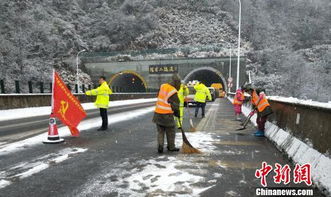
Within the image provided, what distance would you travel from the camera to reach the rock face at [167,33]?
45.3 meters

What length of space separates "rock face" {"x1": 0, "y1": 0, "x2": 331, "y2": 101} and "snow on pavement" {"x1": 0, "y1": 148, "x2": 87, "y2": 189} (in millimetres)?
37226

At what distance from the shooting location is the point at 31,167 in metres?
4.90

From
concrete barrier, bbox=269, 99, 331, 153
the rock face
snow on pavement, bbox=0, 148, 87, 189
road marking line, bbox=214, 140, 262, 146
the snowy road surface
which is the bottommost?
road marking line, bbox=214, 140, 262, 146

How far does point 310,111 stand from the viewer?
5223mm

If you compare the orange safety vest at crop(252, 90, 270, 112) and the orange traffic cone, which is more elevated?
the orange safety vest at crop(252, 90, 270, 112)

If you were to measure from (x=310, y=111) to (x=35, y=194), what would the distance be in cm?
503

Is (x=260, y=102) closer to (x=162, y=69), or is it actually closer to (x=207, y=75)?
(x=162, y=69)

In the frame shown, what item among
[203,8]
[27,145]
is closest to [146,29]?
[203,8]

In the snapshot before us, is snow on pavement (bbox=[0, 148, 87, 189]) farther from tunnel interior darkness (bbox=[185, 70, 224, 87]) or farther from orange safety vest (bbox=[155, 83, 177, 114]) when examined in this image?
tunnel interior darkness (bbox=[185, 70, 224, 87])

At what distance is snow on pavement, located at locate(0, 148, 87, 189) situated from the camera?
14.1ft

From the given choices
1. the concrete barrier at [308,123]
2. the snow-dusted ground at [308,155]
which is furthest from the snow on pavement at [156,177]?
the concrete barrier at [308,123]

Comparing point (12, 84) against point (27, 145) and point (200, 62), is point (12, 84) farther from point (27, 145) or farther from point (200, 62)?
point (27, 145)

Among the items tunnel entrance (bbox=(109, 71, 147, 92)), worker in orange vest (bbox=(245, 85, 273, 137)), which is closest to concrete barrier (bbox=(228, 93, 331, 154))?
worker in orange vest (bbox=(245, 85, 273, 137))

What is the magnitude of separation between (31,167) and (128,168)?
179 centimetres
